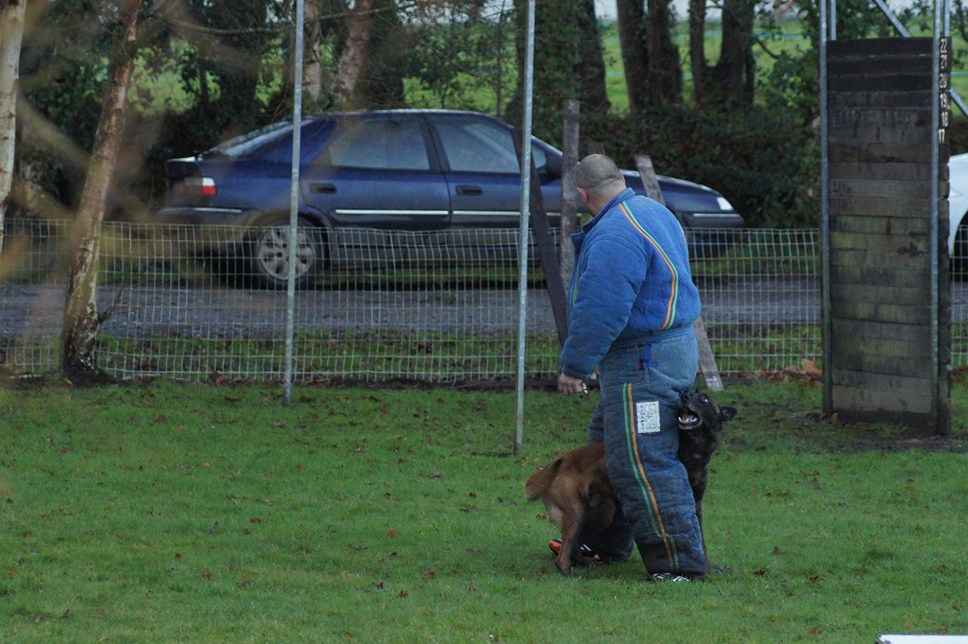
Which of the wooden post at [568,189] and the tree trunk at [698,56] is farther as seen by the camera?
the tree trunk at [698,56]

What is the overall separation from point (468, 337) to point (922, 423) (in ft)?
11.4

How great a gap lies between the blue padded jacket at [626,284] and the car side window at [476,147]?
299 inches

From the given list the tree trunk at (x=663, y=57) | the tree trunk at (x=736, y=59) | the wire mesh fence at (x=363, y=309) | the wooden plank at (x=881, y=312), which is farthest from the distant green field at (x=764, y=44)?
the wooden plank at (x=881, y=312)

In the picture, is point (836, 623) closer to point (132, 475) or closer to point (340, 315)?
point (132, 475)

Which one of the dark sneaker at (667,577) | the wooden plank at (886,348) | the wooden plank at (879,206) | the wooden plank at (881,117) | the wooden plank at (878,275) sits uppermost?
the wooden plank at (881,117)

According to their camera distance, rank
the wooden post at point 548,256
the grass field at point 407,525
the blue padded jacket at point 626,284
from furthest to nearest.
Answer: the wooden post at point 548,256
the blue padded jacket at point 626,284
the grass field at point 407,525

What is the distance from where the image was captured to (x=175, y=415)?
880 centimetres

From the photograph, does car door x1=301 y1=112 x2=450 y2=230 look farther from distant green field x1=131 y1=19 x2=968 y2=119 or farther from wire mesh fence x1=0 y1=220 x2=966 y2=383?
wire mesh fence x1=0 y1=220 x2=966 y2=383

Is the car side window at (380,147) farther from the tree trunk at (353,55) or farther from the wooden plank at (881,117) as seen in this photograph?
the wooden plank at (881,117)

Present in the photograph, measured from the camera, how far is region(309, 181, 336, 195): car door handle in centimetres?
1238

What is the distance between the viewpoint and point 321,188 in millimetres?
12398

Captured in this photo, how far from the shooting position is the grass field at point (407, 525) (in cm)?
484

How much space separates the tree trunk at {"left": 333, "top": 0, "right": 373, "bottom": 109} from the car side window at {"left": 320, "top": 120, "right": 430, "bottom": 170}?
879 millimetres

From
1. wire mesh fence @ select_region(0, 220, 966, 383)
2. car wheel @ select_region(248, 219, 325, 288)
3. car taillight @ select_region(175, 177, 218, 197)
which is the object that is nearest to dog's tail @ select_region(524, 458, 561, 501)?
wire mesh fence @ select_region(0, 220, 966, 383)
